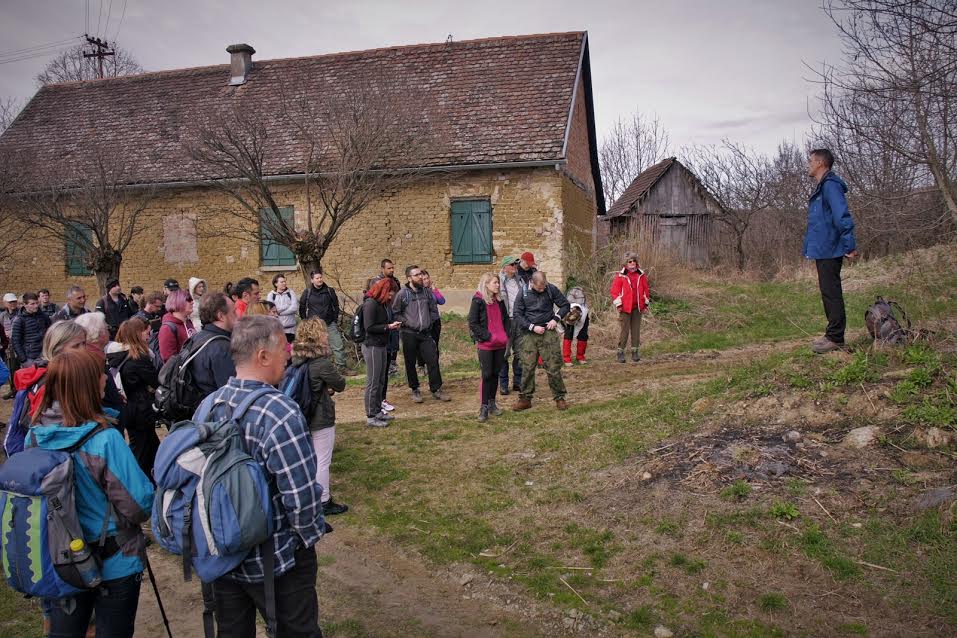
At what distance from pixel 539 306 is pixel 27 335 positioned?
809cm

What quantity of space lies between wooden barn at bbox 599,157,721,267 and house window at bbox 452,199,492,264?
849 cm

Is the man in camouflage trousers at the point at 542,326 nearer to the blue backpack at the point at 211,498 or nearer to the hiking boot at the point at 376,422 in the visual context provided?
the hiking boot at the point at 376,422

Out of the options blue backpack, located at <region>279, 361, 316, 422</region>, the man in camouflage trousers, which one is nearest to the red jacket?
the man in camouflage trousers

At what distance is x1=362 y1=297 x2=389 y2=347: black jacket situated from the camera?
7953 millimetres

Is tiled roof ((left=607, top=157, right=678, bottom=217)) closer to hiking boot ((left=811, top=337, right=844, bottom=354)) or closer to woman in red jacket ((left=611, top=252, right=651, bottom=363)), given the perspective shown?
woman in red jacket ((left=611, top=252, right=651, bottom=363))

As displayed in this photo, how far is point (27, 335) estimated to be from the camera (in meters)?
10.3

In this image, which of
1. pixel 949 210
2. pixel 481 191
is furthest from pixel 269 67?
pixel 949 210

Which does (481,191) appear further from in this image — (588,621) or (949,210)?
(588,621)

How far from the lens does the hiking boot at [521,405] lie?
827 cm

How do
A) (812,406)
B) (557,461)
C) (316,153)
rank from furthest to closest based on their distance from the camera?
1. (316,153)
2. (557,461)
3. (812,406)

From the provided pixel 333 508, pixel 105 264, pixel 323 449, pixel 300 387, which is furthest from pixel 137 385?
pixel 105 264

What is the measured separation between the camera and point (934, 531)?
406 cm

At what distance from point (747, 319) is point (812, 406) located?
8.29 m

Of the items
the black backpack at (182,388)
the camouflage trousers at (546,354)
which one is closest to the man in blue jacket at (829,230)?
the camouflage trousers at (546,354)
